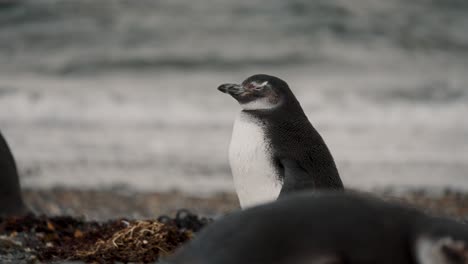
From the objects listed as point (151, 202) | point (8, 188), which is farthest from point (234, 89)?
point (151, 202)

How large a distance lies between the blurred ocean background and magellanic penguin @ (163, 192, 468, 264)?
24.9 ft

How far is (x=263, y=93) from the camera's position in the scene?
5676mm

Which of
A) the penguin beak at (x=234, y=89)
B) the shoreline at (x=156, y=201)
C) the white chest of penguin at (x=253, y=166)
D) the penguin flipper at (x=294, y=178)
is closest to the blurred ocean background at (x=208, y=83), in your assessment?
the shoreline at (x=156, y=201)

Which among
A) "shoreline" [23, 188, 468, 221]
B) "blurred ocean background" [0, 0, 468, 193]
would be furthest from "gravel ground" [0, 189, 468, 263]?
"blurred ocean background" [0, 0, 468, 193]

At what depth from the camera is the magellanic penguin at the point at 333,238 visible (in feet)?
8.77

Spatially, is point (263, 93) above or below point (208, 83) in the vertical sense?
above

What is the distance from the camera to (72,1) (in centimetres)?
2431

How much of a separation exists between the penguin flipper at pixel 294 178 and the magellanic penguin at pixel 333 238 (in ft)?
5.82

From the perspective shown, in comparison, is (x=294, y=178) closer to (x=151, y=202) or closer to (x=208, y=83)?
(x=151, y=202)

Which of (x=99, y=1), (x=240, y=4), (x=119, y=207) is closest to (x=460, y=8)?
(x=240, y=4)

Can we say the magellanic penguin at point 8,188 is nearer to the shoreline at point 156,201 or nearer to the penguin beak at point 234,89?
the shoreline at point 156,201

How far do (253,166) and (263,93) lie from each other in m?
0.57

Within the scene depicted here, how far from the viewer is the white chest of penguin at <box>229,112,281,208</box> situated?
5.24m

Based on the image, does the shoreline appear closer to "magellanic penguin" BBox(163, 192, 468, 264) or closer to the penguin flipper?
the penguin flipper
